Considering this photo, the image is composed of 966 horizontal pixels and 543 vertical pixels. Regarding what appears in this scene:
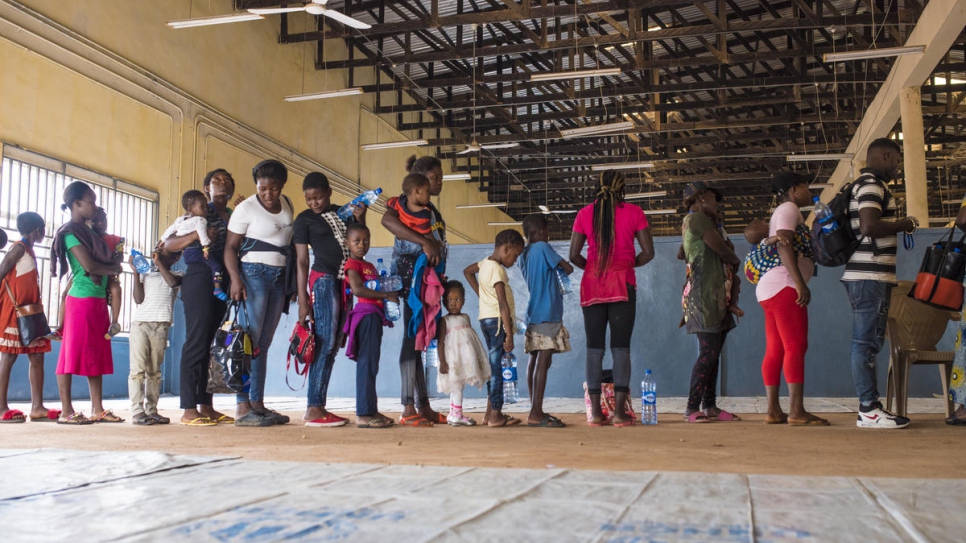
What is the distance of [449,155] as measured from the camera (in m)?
19.1

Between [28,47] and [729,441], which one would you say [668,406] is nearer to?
[729,441]

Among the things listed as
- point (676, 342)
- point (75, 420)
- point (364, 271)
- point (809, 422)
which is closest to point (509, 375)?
point (364, 271)

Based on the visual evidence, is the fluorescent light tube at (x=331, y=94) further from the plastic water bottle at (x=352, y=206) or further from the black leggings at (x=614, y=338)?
the black leggings at (x=614, y=338)

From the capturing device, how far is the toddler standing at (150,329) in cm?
417

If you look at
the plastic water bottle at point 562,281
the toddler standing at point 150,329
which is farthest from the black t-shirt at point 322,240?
the plastic water bottle at point 562,281

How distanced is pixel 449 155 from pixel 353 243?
50.7ft

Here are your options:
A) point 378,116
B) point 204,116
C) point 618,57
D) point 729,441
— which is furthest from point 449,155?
point 729,441

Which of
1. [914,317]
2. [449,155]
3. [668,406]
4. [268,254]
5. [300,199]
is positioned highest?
[449,155]

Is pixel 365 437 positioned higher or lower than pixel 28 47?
lower

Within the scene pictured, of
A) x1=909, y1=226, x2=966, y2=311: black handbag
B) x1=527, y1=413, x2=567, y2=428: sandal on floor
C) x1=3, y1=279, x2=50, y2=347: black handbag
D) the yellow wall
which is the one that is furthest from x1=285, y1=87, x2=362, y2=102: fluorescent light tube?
x1=909, y1=226, x2=966, y2=311: black handbag

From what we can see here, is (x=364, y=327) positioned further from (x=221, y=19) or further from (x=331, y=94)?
(x=331, y=94)

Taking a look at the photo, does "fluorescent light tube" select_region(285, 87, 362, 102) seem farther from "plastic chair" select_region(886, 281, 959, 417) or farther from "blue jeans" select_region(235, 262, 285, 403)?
"plastic chair" select_region(886, 281, 959, 417)

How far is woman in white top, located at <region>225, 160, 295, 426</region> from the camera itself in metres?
3.85

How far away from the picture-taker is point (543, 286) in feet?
13.4
